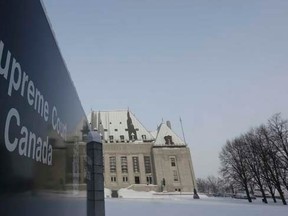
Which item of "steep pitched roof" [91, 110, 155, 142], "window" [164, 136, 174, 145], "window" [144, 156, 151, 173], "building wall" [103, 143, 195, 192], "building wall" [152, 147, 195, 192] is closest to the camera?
"building wall" [152, 147, 195, 192]

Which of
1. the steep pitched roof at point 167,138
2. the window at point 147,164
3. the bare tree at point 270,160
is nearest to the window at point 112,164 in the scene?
the window at point 147,164

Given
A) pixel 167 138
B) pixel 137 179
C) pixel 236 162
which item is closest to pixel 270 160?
pixel 236 162

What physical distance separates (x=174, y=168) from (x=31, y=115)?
A: 55511 mm

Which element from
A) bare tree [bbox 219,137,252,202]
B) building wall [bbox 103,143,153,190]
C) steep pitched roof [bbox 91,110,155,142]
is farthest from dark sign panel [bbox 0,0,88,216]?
steep pitched roof [bbox 91,110,155,142]

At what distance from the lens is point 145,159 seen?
56812 millimetres

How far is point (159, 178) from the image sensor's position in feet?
175

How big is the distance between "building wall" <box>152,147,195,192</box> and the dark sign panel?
51322 millimetres

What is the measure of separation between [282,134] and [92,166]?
1121 inches

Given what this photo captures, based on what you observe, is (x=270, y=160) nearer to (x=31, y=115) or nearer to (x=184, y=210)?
(x=184, y=210)

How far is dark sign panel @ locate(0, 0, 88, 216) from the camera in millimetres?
1475

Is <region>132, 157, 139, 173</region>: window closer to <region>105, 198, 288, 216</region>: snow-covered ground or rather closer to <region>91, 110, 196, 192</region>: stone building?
<region>91, 110, 196, 192</region>: stone building

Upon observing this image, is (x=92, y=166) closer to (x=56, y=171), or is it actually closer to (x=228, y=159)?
(x=56, y=171)

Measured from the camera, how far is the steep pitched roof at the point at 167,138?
57625 millimetres

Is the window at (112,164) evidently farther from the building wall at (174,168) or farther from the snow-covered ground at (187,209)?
the snow-covered ground at (187,209)
